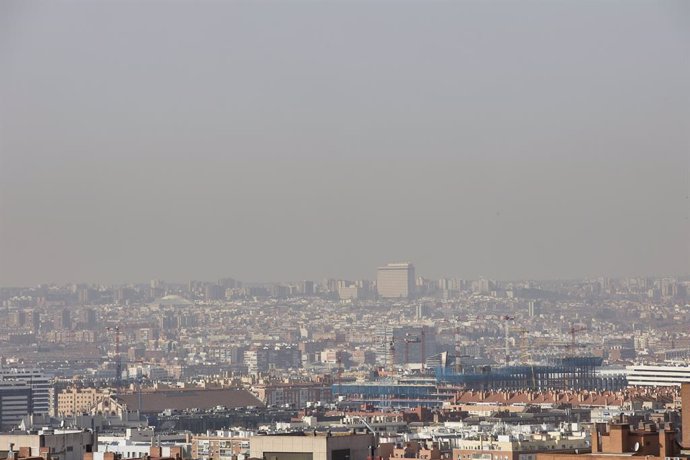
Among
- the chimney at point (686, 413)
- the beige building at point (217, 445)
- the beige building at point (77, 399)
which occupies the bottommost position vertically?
the beige building at point (217, 445)

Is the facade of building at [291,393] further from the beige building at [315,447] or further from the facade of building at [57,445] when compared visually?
the beige building at [315,447]

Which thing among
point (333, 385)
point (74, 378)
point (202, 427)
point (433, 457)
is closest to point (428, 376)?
point (333, 385)

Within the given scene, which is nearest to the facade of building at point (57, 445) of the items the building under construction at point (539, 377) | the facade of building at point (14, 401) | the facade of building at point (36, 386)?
the facade of building at point (14, 401)

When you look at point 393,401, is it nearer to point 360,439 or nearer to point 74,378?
point 74,378

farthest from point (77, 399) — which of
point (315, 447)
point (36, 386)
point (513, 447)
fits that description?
point (315, 447)

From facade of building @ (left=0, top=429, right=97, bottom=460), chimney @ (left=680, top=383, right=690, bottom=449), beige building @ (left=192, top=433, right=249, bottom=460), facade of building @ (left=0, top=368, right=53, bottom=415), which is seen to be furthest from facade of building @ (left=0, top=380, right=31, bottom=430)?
chimney @ (left=680, top=383, right=690, bottom=449)

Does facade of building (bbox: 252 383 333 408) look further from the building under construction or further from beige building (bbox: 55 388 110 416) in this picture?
beige building (bbox: 55 388 110 416)
